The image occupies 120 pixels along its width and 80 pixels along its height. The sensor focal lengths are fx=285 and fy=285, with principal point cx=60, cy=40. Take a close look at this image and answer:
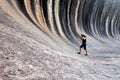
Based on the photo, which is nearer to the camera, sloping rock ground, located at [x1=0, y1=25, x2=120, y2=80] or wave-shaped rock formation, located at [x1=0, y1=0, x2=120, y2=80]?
sloping rock ground, located at [x1=0, y1=25, x2=120, y2=80]

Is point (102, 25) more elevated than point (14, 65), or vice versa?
point (102, 25)

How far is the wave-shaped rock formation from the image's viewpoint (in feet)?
26.8

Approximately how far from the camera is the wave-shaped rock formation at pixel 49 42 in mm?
8156

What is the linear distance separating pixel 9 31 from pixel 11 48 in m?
2.10

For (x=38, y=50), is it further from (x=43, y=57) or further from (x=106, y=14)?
(x=106, y=14)

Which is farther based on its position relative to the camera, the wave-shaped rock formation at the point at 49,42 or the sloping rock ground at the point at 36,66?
the wave-shaped rock formation at the point at 49,42

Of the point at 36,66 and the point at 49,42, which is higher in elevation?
the point at 49,42

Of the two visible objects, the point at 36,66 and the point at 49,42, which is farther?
the point at 49,42

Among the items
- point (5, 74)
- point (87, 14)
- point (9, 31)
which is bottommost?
point (5, 74)

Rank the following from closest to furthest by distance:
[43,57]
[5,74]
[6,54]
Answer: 1. [5,74]
2. [6,54]
3. [43,57]

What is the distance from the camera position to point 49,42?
13.0m

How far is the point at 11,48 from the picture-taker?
8852 millimetres

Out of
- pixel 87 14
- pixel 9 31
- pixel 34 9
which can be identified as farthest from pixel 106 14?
pixel 9 31

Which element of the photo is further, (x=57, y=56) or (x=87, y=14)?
(x=87, y=14)
